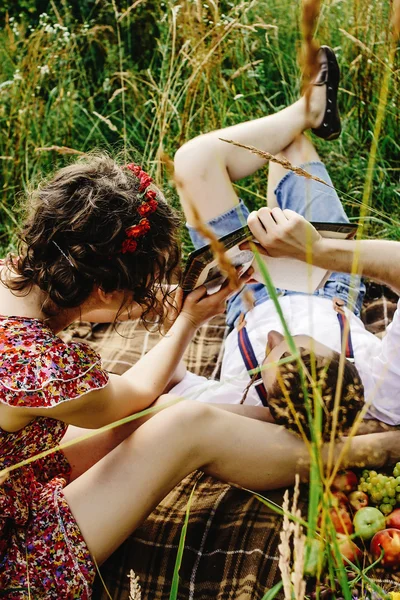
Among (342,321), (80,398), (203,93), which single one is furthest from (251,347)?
(203,93)

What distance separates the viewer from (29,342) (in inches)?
58.1

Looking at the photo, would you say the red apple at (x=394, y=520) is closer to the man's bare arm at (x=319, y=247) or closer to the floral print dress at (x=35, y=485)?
the man's bare arm at (x=319, y=247)

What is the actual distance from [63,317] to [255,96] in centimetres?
205

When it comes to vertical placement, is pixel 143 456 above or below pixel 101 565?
Result: above

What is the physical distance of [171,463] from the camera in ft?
5.37

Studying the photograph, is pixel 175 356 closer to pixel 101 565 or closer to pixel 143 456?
pixel 143 456

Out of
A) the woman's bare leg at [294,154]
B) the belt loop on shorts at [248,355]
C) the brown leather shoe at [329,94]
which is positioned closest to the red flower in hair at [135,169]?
the belt loop on shorts at [248,355]

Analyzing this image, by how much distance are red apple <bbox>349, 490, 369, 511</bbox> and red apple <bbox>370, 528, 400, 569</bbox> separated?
143 mm

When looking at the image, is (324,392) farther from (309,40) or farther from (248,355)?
(309,40)

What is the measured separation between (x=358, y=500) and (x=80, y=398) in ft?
2.62

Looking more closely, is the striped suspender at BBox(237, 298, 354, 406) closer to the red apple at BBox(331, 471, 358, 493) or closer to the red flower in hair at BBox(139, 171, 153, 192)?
the red apple at BBox(331, 471, 358, 493)

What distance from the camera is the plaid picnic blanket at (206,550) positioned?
164 centimetres

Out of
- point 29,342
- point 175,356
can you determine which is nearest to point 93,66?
point 175,356

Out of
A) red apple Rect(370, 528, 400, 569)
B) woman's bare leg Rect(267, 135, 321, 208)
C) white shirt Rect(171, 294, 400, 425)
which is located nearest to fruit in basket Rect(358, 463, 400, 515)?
red apple Rect(370, 528, 400, 569)
